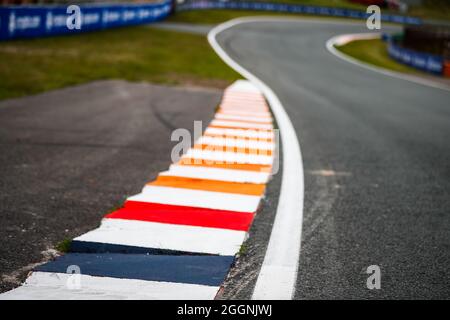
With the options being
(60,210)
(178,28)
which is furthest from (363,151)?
(178,28)

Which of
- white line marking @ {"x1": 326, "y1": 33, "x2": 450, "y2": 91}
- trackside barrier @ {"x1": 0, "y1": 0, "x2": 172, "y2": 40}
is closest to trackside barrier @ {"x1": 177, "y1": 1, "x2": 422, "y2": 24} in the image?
white line marking @ {"x1": 326, "y1": 33, "x2": 450, "y2": 91}

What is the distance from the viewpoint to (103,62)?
18625 millimetres

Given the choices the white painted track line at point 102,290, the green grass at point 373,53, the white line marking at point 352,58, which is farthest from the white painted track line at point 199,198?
the green grass at point 373,53

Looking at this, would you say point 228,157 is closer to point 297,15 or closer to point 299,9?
point 297,15

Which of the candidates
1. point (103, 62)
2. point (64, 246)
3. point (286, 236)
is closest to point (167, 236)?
point (64, 246)

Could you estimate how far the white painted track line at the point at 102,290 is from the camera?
3432 mm

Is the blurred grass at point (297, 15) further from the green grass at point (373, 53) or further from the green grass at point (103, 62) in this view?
the green grass at point (103, 62)

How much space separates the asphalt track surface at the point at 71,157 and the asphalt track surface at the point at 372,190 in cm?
178

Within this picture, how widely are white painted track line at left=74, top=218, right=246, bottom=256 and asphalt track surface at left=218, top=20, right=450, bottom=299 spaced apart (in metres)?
0.42

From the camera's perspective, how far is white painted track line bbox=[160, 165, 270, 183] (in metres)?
6.50

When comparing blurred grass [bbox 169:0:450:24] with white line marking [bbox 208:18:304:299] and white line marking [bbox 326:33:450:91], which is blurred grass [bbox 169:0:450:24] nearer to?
white line marking [bbox 326:33:450:91]

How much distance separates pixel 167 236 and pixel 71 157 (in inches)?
117
